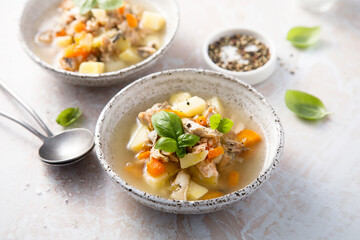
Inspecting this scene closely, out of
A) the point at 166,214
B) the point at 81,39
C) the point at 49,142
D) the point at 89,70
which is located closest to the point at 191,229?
the point at 166,214

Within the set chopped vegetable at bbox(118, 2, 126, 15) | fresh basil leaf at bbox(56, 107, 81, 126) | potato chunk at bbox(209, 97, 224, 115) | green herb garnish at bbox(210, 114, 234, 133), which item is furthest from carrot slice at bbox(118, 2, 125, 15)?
green herb garnish at bbox(210, 114, 234, 133)

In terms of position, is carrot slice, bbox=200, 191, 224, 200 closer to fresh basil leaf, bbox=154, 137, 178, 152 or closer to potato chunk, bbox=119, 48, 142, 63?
fresh basil leaf, bbox=154, 137, 178, 152

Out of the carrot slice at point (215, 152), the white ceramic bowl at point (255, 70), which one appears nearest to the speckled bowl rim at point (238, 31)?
the white ceramic bowl at point (255, 70)

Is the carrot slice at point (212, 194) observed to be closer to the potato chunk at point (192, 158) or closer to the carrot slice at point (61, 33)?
the potato chunk at point (192, 158)

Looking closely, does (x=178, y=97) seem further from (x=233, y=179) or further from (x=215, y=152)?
(x=233, y=179)

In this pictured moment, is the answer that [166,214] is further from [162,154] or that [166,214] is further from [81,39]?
[81,39]

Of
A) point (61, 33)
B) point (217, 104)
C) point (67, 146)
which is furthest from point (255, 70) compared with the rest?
point (61, 33)
